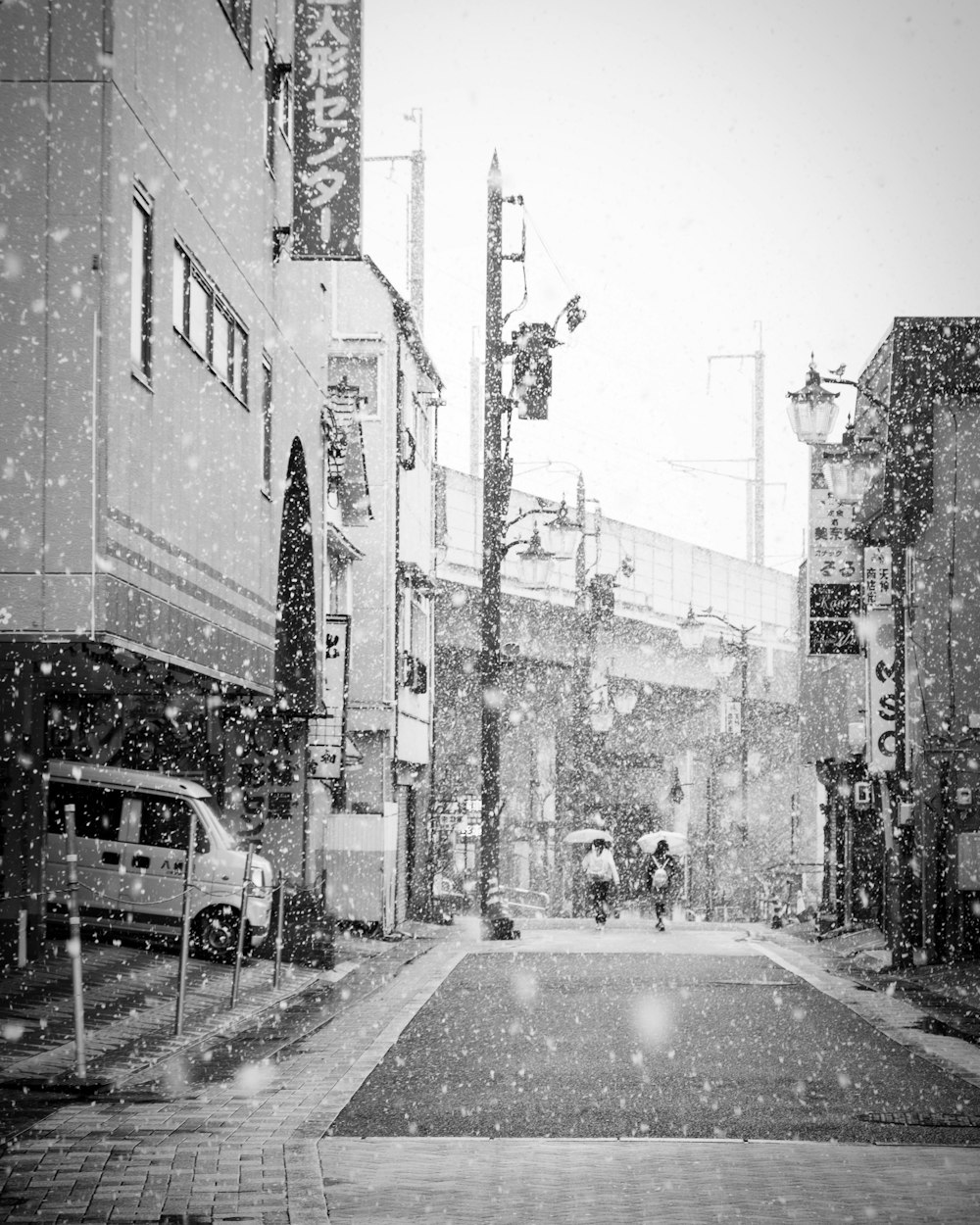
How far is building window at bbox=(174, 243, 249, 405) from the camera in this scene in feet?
52.7

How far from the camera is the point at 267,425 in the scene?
21219mm

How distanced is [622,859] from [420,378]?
2337 cm

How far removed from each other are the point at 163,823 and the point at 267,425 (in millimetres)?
5386

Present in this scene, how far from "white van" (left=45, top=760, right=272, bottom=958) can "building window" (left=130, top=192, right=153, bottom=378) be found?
7.87m

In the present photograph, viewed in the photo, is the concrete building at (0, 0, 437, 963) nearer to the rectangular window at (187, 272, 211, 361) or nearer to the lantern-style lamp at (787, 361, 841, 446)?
the rectangular window at (187, 272, 211, 361)

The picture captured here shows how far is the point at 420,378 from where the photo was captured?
1455 inches

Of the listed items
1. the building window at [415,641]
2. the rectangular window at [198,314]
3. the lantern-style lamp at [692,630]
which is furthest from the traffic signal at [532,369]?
the lantern-style lamp at [692,630]

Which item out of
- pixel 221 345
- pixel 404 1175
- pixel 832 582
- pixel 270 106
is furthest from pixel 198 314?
pixel 832 582

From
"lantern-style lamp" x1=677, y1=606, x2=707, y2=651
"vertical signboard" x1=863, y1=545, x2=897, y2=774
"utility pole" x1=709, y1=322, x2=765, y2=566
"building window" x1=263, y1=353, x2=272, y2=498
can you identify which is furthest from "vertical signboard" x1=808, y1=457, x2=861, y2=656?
"utility pole" x1=709, y1=322, x2=765, y2=566

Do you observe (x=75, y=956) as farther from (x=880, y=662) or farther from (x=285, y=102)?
(x=880, y=662)

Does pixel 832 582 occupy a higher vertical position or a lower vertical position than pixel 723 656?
higher

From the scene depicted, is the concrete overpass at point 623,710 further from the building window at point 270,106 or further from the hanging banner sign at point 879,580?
the building window at point 270,106

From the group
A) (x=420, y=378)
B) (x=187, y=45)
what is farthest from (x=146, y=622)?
(x=420, y=378)

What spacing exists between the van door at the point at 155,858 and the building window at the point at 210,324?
18.4ft
